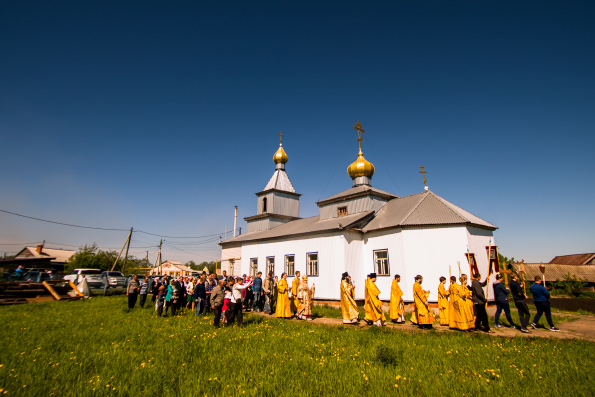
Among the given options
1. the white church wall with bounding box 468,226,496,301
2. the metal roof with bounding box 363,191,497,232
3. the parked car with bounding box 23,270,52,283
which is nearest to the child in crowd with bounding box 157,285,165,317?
the metal roof with bounding box 363,191,497,232

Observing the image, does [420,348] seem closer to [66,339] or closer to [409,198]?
[66,339]

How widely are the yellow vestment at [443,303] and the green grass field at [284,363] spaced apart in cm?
184

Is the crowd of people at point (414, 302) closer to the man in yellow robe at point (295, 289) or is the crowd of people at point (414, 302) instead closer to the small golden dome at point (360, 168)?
the man in yellow robe at point (295, 289)

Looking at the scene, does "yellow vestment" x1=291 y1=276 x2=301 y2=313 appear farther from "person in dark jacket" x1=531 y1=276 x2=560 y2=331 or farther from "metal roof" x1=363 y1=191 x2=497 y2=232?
"person in dark jacket" x1=531 y1=276 x2=560 y2=331

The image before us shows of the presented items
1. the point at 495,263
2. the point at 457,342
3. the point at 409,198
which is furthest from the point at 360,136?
the point at 457,342

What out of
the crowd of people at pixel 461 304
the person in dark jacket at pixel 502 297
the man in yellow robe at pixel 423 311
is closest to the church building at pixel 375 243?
the person in dark jacket at pixel 502 297

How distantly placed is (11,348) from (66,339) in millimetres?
1147

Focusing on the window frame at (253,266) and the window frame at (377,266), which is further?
the window frame at (253,266)

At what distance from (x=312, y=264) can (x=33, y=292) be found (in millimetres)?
19450

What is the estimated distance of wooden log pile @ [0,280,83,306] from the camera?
61.6 feet

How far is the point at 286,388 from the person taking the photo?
4.98 meters

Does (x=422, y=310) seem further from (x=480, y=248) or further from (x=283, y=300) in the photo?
(x=480, y=248)

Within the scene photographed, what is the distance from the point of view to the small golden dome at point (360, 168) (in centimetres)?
2591

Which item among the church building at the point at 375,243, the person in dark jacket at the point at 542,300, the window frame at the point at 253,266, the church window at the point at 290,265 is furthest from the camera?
the window frame at the point at 253,266
